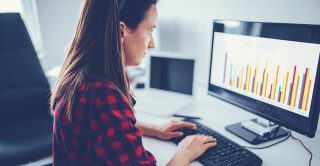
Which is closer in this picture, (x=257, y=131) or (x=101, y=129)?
(x=101, y=129)

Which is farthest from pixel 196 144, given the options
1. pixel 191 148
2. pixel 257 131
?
pixel 257 131

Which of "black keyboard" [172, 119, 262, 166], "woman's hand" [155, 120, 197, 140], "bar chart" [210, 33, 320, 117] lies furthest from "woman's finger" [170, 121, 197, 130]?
"bar chart" [210, 33, 320, 117]

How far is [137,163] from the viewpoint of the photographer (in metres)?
0.72

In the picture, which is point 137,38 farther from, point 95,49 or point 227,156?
point 227,156

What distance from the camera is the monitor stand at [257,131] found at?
1091 mm

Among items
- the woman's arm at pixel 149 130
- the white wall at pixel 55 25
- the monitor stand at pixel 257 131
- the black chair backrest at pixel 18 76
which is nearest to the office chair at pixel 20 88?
the black chair backrest at pixel 18 76

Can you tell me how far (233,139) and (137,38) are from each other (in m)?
0.55

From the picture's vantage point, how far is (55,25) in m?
2.00

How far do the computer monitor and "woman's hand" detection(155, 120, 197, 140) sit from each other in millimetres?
194

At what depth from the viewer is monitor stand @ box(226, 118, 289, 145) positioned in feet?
3.58

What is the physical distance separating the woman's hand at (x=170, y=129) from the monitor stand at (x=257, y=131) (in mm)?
183

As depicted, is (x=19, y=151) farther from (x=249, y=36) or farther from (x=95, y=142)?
(x=249, y=36)

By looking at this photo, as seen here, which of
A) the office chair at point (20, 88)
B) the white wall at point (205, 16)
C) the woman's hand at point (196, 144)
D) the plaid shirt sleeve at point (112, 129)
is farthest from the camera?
the office chair at point (20, 88)

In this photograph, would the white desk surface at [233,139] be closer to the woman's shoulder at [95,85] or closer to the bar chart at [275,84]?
the bar chart at [275,84]
